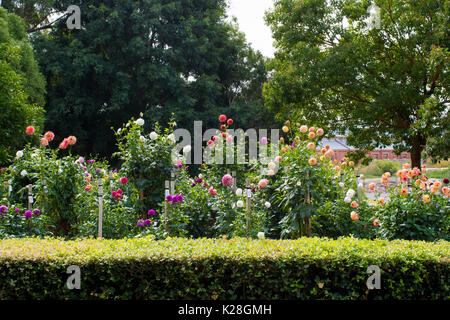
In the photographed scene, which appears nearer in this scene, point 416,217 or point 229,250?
point 229,250

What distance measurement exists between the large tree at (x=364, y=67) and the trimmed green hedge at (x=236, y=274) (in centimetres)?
880

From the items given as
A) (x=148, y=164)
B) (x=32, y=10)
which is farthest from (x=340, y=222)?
(x=32, y=10)

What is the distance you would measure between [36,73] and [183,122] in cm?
581

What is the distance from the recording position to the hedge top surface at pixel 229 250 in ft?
10.2

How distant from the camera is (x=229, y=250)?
10.5ft

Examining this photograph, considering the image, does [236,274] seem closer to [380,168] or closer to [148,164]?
[148,164]

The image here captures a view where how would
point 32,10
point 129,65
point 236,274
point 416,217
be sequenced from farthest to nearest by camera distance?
point 32,10 → point 129,65 → point 416,217 → point 236,274

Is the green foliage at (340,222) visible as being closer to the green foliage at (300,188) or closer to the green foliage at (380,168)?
the green foliage at (300,188)

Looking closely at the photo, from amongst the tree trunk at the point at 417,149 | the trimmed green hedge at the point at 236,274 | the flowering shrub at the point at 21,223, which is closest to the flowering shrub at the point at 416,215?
the trimmed green hedge at the point at 236,274

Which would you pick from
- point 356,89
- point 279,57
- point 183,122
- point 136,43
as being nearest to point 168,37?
point 136,43

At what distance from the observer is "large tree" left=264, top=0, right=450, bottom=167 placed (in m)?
11.8

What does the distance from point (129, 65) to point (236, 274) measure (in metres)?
16.0

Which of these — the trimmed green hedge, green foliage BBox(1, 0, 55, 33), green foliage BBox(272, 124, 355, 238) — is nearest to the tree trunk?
green foliage BBox(272, 124, 355, 238)

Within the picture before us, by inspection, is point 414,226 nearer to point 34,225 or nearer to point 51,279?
point 51,279
